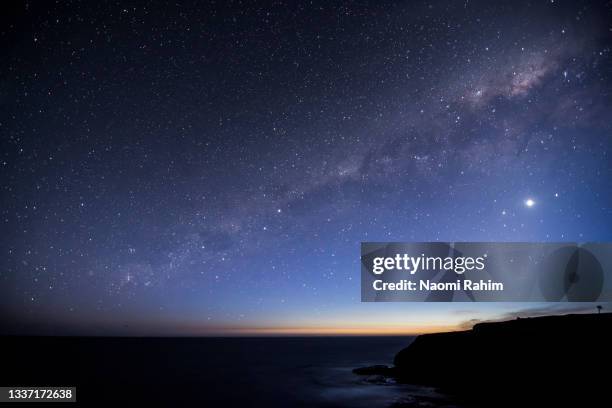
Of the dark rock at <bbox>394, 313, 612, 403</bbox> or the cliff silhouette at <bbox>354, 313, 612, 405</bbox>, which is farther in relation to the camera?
the dark rock at <bbox>394, 313, 612, 403</bbox>

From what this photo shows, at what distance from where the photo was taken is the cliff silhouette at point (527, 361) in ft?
89.2

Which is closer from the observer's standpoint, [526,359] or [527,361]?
[527,361]

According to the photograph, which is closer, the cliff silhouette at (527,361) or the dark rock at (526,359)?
the cliff silhouette at (527,361)

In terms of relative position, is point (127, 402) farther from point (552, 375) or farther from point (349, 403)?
point (552, 375)

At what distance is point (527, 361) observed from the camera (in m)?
31.6

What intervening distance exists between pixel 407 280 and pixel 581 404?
12919 mm

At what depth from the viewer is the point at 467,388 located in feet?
121

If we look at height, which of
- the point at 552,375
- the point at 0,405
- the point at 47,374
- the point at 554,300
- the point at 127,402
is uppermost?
the point at 554,300

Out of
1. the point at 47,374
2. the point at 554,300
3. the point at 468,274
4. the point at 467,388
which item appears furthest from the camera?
the point at 47,374

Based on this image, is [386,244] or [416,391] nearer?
[386,244]

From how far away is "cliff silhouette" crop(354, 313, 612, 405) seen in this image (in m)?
27.2

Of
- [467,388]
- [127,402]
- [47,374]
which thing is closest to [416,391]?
[467,388]

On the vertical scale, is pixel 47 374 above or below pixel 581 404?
below

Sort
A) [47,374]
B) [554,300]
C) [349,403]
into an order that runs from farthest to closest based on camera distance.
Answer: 1. [47,374]
2. [349,403]
3. [554,300]
